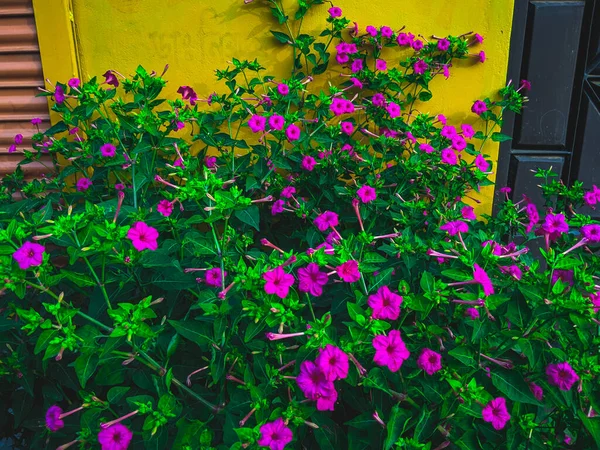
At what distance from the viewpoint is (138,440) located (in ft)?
5.23

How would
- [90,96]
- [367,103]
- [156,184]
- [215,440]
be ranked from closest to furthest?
[215,440] < [90,96] < [156,184] < [367,103]

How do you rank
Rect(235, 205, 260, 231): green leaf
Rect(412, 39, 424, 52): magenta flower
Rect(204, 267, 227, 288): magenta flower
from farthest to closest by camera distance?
1. Rect(412, 39, 424, 52): magenta flower
2. Rect(235, 205, 260, 231): green leaf
3. Rect(204, 267, 227, 288): magenta flower

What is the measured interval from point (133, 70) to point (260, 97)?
77cm

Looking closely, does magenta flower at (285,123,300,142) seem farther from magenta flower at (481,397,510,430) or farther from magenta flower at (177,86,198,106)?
magenta flower at (481,397,510,430)

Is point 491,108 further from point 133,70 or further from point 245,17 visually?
point 133,70

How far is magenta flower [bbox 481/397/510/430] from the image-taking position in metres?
1.30

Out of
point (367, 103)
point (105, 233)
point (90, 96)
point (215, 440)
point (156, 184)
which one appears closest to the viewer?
point (105, 233)

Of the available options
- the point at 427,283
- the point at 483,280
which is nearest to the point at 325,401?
the point at 427,283

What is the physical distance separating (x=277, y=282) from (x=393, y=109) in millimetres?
1628

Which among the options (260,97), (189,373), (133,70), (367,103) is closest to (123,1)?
(133,70)

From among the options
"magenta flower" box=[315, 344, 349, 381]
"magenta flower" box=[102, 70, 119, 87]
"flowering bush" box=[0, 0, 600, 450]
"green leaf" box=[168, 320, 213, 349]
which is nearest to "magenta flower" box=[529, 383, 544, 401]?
"flowering bush" box=[0, 0, 600, 450]

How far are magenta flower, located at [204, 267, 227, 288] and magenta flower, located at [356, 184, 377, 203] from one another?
86cm

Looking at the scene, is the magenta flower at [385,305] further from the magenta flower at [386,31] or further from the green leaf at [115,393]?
the magenta flower at [386,31]

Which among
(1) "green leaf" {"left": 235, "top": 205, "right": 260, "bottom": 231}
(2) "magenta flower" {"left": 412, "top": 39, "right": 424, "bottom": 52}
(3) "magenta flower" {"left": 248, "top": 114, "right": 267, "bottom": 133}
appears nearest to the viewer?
(1) "green leaf" {"left": 235, "top": 205, "right": 260, "bottom": 231}
